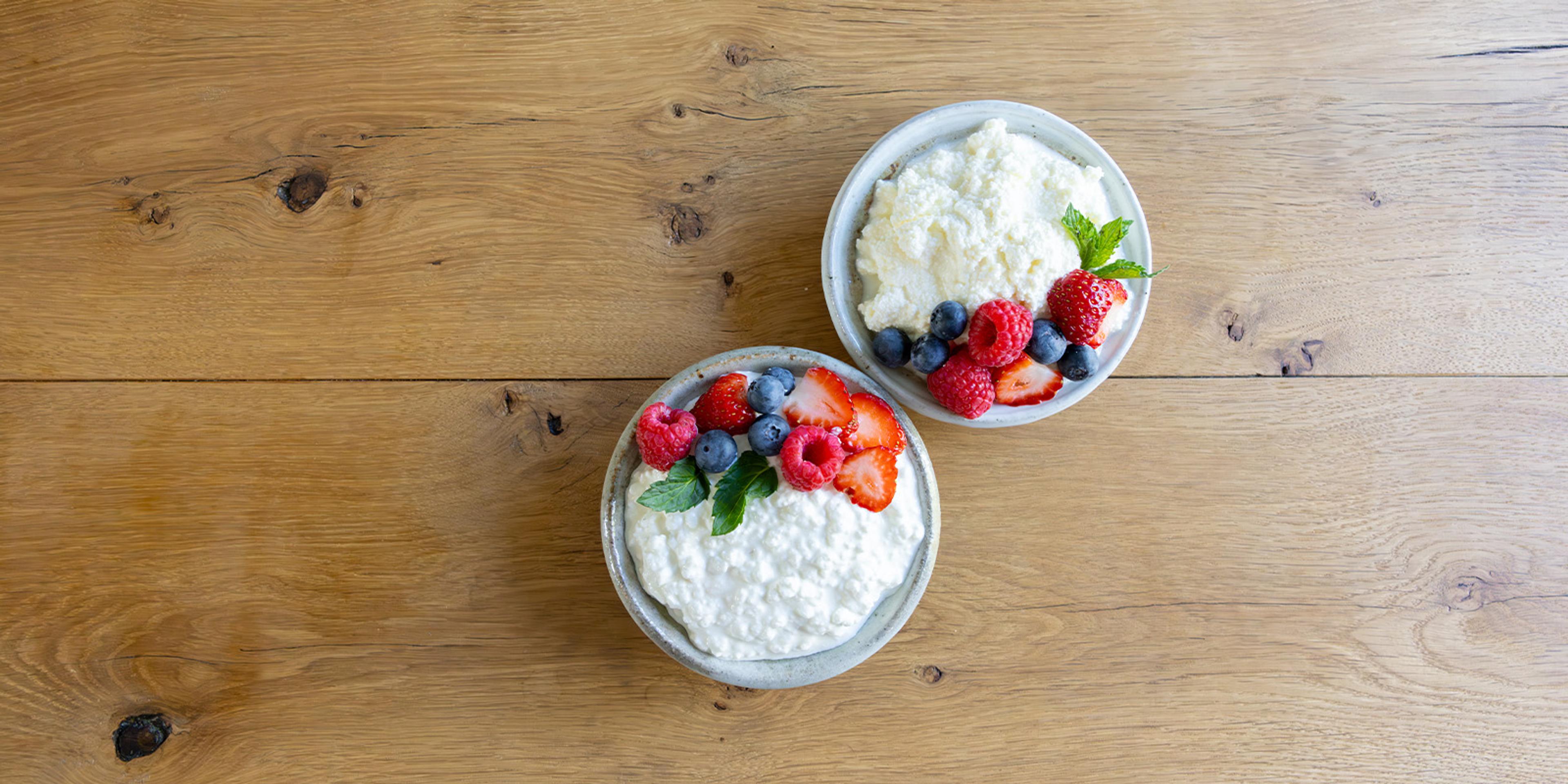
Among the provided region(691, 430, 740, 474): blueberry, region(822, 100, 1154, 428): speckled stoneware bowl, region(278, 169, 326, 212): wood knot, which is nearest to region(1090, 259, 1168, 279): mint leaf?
region(822, 100, 1154, 428): speckled stoneware bowl

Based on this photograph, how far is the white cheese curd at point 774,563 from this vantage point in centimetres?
152

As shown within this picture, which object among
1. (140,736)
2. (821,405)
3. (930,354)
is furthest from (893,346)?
(140,736)

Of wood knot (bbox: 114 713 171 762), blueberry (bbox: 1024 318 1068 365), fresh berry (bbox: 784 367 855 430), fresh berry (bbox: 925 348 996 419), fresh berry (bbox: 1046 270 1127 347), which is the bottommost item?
wood knot (bbox: 114 713 171 762)

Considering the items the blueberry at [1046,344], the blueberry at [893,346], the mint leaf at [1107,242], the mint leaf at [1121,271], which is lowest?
the blueberry at [893,346]

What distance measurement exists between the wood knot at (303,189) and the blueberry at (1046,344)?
1.53 meters

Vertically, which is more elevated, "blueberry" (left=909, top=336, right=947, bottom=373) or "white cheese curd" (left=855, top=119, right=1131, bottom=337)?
"white cheese curd" (left=855, top=119, right=1131, bottom=337)

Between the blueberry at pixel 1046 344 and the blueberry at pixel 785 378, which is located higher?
the blueberry at pixel 1046 344

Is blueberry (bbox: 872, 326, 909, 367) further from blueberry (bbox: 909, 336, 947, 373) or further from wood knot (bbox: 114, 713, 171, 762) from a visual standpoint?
wood knot (bbox: 114, 713, 171, 762)

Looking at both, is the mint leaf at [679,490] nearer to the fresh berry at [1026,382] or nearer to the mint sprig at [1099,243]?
the fresh berry at [1026,382]

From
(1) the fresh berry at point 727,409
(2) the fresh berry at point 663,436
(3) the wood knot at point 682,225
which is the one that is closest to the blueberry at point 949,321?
(1) the fresh berry at point 727,409

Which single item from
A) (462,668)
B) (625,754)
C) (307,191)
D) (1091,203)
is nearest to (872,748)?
(625,754)

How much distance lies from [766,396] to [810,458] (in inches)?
5.1

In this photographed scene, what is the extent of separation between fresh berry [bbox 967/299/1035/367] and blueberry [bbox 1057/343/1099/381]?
0.09m

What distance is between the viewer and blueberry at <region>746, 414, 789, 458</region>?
148 centimetres
